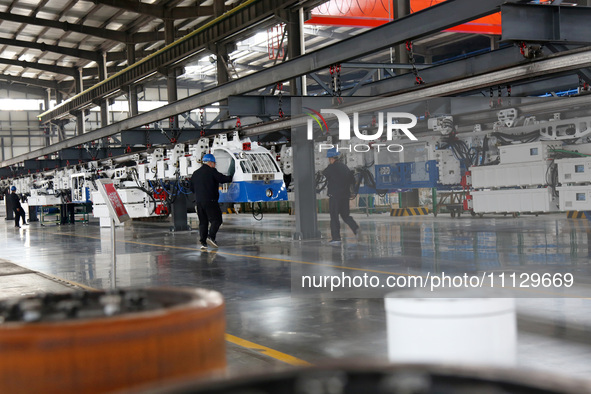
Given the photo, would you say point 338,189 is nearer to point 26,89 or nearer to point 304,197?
point 304,197

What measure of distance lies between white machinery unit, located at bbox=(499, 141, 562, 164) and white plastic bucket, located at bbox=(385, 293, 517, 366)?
627 centimetres

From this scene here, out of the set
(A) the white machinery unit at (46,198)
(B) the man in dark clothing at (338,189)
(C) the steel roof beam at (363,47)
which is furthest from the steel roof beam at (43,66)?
(B) the man in dark clothing at (338,189)

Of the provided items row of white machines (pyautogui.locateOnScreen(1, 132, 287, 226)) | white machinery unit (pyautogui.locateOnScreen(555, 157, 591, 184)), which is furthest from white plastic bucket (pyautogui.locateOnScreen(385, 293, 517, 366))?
row of white machines (pyautogui.locateOnScreen(1, 132, 287, 226))

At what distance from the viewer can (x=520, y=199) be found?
8680 millimetres

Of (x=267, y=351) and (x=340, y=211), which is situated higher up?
(x=340, y=211)

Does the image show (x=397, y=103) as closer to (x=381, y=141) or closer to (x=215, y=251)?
(x=381, y=141)

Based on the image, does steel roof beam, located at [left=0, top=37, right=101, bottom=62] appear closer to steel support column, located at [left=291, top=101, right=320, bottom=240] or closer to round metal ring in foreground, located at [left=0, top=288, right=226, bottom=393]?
steel support column, located at [left=291, top=101, right=320, bottom=240]

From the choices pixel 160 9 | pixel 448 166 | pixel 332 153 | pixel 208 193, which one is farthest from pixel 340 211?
pixel 160 9

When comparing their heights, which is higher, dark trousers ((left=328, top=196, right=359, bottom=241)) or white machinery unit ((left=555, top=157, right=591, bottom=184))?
white machinery unit ((left=555, top=157, right=591, bottom=184))

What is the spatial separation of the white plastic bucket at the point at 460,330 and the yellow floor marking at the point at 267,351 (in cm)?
239

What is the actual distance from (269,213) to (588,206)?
23.4m

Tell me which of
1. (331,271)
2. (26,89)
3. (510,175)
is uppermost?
(26,89)

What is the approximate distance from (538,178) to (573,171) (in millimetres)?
452

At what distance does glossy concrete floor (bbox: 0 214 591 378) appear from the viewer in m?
5.00
